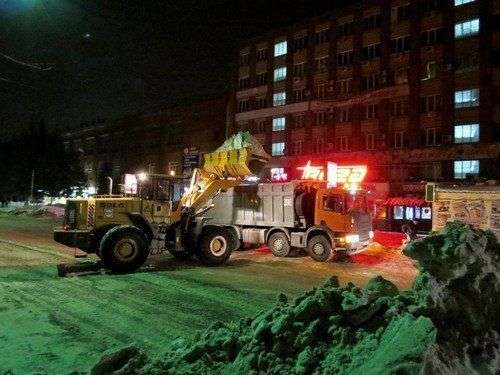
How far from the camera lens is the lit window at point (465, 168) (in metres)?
33.7

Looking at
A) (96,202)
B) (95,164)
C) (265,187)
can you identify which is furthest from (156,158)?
(96,202)

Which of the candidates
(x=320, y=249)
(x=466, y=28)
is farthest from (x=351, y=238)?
(x=466, y=28)

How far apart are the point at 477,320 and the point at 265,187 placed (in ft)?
48.1

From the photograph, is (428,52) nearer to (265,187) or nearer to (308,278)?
(265,187)

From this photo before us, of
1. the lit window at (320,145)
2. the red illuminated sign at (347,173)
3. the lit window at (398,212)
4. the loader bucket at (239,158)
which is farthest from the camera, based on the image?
the lit window at (320,145)

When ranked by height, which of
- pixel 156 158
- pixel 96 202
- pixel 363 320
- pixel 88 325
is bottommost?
pixel 88 325

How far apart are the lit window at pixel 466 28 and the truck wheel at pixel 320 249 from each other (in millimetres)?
27647

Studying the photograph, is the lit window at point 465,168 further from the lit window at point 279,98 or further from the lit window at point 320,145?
the lit window at point 279,98

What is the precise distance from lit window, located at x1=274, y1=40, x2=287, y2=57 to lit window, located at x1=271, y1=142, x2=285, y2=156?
9.98 meters

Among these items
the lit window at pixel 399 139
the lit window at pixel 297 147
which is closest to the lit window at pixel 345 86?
the lit window at pixel 297 147

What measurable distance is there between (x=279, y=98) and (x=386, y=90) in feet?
40.6

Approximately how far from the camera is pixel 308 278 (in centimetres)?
1259

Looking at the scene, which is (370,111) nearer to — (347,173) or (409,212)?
(409,212)

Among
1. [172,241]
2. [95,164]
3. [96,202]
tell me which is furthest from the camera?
[95,164]
